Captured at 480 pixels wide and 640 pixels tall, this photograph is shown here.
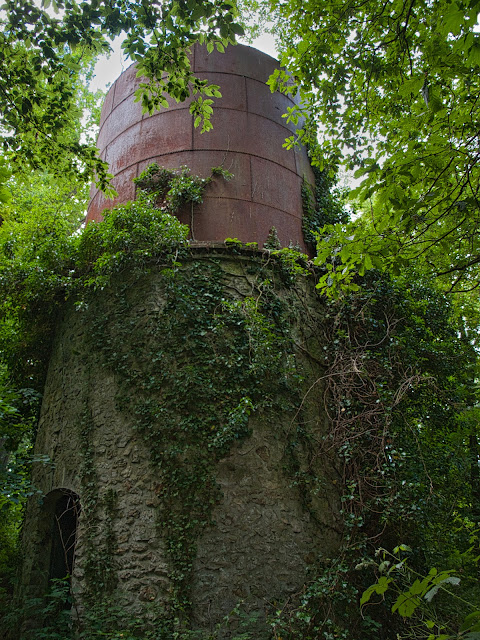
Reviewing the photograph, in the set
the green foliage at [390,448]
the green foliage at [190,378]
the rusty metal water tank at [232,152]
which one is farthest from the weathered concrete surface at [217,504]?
the rusty metal water tank at [232,152]

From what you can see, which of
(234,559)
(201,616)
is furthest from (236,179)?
(201,616)

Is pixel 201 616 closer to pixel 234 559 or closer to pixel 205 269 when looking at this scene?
pixel 234 559

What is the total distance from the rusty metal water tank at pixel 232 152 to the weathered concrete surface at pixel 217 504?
0.92 meters

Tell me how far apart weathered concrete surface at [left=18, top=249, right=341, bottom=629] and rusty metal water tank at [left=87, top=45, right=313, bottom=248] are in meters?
0.92

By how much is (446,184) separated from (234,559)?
4412mm

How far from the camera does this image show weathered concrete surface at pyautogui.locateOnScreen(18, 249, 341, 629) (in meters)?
5.11

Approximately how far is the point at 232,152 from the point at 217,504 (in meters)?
5.48

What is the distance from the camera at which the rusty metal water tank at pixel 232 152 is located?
7336 millimetres

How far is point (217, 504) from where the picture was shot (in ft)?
17.6

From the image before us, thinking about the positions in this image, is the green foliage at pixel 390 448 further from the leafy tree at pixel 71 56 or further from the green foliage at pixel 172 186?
the leafy tree at pixel 71 56

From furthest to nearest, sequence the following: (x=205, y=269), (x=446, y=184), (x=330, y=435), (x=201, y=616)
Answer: (x=205, y=269) → (x=330, y=435) → (x=201, y=616) → (x=446, y=184)

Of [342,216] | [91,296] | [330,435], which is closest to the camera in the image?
[330,435]

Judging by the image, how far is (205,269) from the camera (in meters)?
6.65

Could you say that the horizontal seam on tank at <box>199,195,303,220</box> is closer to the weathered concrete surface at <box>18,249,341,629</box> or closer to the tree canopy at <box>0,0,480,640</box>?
the tree canopy at <box>0,0,480,640</box>
